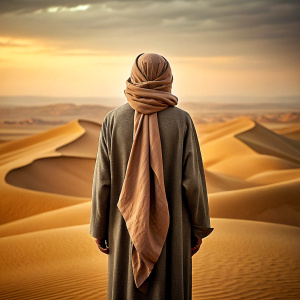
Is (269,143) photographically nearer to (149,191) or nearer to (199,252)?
(199,252)

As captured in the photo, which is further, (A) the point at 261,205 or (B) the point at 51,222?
(A) the point at 261,205

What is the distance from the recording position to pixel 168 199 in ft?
11.4

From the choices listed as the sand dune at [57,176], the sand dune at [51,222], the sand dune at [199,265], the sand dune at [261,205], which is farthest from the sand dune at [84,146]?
the sand dune at [199,265]

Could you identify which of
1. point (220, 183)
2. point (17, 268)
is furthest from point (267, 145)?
point (17, 268)

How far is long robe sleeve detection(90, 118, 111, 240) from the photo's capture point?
354cm

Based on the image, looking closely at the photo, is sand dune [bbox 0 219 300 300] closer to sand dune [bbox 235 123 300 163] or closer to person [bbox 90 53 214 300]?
person [bbox 90 53 214 300]

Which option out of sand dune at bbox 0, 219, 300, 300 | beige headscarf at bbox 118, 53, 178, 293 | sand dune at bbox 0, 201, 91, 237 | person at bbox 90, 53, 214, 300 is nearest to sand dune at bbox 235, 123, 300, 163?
sand dune at bbox 0, 201, 91, 237

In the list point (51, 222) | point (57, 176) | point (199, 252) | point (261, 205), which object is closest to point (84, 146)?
point (57, 176)

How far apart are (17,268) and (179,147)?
14.7 ft

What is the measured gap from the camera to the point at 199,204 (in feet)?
11.5

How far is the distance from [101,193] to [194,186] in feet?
2.56

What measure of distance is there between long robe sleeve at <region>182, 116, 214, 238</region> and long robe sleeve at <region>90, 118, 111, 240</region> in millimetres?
655

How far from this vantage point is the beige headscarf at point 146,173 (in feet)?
10.8

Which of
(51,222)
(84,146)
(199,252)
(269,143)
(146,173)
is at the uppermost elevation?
(146,173)
